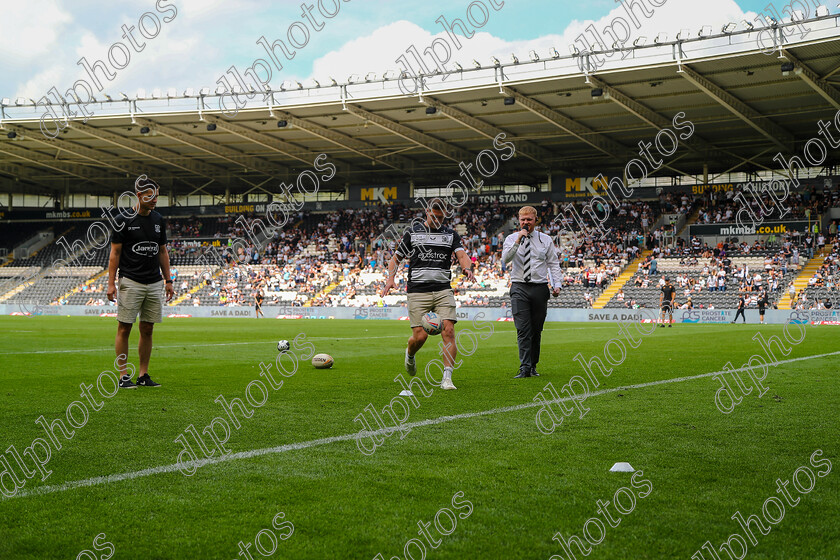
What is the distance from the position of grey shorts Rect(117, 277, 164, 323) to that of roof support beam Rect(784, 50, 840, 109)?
93.8 feet

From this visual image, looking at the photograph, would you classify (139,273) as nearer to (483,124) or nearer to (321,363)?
(321,363)

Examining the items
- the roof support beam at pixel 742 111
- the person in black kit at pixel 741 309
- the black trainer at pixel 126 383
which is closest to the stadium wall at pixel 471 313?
the person in black kit at pixel 741 309

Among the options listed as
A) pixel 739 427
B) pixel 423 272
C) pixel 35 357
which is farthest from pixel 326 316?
pixel 739 427

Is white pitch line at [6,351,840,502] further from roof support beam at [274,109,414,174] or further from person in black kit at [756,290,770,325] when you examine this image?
roof support beam at [274,109,414,174]

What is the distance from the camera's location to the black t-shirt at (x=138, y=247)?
27.3ft

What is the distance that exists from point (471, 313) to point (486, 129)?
36.2ft

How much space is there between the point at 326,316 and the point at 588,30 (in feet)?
62.8

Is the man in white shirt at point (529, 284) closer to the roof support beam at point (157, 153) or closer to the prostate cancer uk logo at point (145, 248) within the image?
the prostate cancer uk logo at point (145, 248)

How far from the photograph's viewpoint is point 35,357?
12234 millimetres

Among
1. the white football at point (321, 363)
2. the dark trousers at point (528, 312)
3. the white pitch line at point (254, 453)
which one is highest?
the dark trousers at point (528, 312)

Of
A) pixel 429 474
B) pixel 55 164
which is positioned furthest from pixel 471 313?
pixel 429 474

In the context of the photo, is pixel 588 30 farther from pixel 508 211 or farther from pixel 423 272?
pixel 423 272

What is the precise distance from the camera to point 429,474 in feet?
14.2

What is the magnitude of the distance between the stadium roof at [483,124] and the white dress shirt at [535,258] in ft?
80.1
